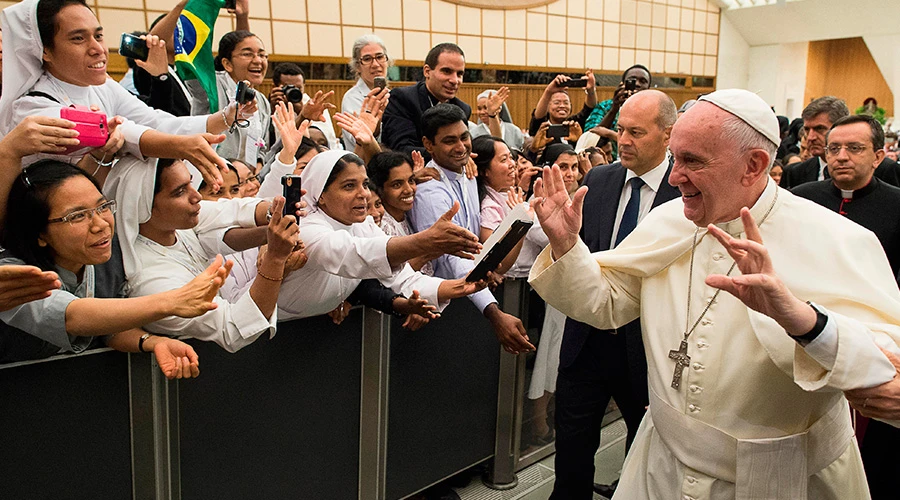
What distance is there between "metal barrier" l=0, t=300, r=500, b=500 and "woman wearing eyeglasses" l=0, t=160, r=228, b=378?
0.09m

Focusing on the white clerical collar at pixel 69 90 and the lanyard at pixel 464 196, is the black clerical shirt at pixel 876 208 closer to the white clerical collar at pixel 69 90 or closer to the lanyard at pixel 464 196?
the lanyard at pixel 464 196

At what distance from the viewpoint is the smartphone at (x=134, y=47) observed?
10.4ft

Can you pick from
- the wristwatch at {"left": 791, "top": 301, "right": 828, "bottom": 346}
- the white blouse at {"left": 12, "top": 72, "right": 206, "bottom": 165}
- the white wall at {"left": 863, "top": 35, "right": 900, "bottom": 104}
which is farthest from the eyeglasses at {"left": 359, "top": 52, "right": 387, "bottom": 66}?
the white wall at {"left": 863, "top": 35, "right": 900, "bottom": 104}

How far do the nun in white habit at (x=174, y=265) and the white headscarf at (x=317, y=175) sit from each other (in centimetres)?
48

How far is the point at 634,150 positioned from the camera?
2791 mm

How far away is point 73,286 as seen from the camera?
198 centimetres

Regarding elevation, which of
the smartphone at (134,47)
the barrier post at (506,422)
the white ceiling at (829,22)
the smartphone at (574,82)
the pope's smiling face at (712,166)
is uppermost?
the white ceiling at (829,22)

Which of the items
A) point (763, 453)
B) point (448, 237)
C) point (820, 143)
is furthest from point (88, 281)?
point (820, 143)

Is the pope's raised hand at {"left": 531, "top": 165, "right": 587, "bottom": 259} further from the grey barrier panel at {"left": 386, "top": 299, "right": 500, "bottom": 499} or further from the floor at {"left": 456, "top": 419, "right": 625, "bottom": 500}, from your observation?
the floor at {"left": 456, "top": 419, "right": 625, "bottom": 500}

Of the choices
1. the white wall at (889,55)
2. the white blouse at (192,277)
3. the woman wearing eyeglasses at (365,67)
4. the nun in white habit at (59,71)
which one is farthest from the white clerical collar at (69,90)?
the white wall at (889,55)

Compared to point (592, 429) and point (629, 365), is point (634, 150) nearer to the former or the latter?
point (629, 365)

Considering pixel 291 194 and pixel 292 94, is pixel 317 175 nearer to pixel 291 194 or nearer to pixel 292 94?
pixel 291 194

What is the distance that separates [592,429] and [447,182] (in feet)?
4.52

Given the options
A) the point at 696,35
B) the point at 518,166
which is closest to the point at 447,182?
the point at 518,166
